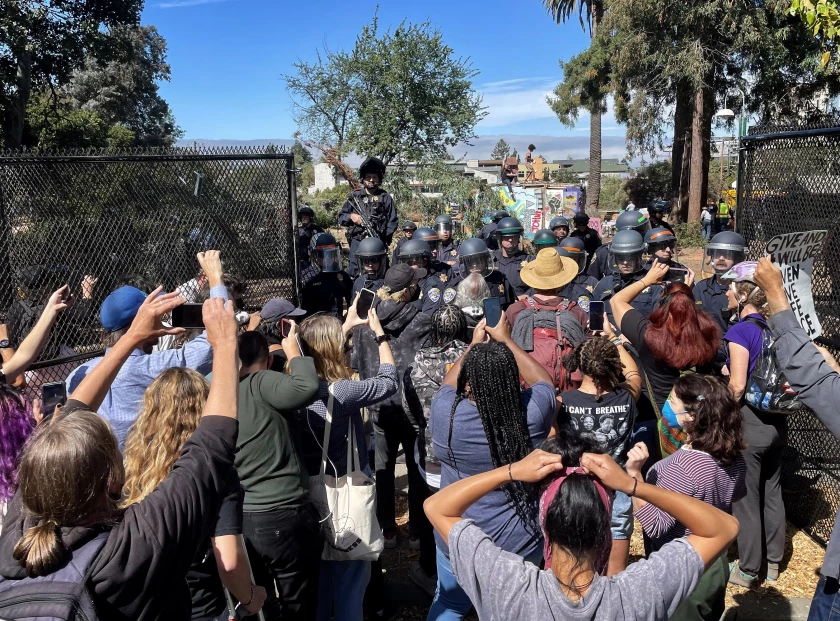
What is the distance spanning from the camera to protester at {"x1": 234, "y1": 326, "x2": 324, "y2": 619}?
330cm

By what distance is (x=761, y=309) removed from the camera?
4.35 meters

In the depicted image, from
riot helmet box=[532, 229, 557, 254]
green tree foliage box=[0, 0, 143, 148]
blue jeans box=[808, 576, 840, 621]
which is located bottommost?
blue jeans box=[808, 576, 840, 621]

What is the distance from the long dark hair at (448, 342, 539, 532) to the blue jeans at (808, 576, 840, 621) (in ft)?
3.99

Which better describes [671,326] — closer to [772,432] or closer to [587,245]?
[772,432]

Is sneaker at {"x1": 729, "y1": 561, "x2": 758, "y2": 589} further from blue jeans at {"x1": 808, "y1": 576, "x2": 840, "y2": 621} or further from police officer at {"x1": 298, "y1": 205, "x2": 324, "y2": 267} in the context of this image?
Result: police officer at {"x1": 298, "y1": 205, "x2": 324, "y2": 267}

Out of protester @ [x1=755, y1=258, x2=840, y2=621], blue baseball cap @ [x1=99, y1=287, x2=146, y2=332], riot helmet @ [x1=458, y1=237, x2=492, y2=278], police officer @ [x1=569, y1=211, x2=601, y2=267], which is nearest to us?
protester @ [x1=755, y1=258, x2=840, y2=621]

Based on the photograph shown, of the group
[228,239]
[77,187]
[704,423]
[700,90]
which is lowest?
[704,423]

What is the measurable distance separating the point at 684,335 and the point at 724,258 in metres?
2.26

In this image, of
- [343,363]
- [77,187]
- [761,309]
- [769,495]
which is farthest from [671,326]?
[77,187]

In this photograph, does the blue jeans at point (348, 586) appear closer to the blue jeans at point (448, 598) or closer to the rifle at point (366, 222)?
the blue jeans at point (448, 598)

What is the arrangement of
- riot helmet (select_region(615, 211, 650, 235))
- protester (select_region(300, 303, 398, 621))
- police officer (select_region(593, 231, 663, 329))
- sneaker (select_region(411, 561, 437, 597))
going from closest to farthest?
protester (select_region(300, 303, 398, 621)) < sneaker (select_region(411, 561, 437, 597)) < police officer (select_region(593, 231, 663, 329)) < riot helmet (select_region(615, 211, 650, 235))

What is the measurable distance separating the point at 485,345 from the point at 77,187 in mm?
3996

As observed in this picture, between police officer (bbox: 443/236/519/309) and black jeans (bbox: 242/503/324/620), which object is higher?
police officer (bbox: 443/236/519/309)

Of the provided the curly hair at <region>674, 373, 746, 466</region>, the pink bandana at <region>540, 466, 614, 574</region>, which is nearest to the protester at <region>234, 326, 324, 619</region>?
the pink bandana at <region>540, 466, 614, 574</region>
